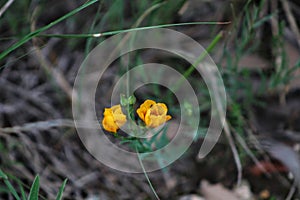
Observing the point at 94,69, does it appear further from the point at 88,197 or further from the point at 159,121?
the point at 159,121

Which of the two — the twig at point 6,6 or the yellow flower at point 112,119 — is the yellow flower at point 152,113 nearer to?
the yellow flower at point 112,119

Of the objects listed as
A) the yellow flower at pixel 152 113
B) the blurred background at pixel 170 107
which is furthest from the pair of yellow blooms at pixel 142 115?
the blurred background at pixel 170 107

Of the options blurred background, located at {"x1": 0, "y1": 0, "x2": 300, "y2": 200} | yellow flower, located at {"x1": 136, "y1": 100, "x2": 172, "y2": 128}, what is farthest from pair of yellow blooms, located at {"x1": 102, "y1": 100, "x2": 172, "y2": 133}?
blurred background, located at {"x1": 0, "y1": 0, "x2": 300, "y2": 200}

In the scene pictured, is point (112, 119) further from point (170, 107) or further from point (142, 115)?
point (170, 107)

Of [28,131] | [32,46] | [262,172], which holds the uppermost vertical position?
[32,46]

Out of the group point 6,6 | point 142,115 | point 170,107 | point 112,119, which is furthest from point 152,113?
point 6,6

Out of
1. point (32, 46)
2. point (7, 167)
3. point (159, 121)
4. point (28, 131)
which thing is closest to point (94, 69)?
point (32, 46)
